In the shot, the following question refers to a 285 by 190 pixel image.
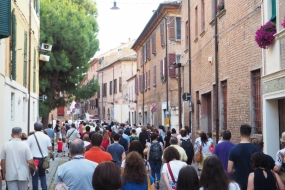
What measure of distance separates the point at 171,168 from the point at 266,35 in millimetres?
6166

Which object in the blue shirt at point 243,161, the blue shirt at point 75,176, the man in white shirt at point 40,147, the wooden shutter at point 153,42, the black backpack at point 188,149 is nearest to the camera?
the blue shirt at point 75,176

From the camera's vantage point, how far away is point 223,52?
1872 cm

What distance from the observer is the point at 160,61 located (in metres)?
38.1

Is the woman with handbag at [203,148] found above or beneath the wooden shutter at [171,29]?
beneath

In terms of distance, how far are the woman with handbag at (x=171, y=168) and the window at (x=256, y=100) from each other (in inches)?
279

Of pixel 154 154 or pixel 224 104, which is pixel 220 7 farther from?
pixel 154 154

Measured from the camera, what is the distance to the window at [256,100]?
1491 cm

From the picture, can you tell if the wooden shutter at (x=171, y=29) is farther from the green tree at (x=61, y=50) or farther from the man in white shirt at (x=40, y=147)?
the man in white shirt at (x=40, y=147)

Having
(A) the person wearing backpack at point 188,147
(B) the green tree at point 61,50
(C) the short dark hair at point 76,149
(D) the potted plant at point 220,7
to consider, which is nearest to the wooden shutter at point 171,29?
(B) the green tree at point 61,50

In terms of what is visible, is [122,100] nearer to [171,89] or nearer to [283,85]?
[171,89]

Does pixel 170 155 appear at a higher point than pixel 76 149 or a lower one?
lower

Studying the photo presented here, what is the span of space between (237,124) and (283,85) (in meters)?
4.75

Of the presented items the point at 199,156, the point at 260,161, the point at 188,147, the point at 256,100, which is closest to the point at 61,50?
the point at 188,147

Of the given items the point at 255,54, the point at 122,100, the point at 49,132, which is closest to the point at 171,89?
the point at 49,132
